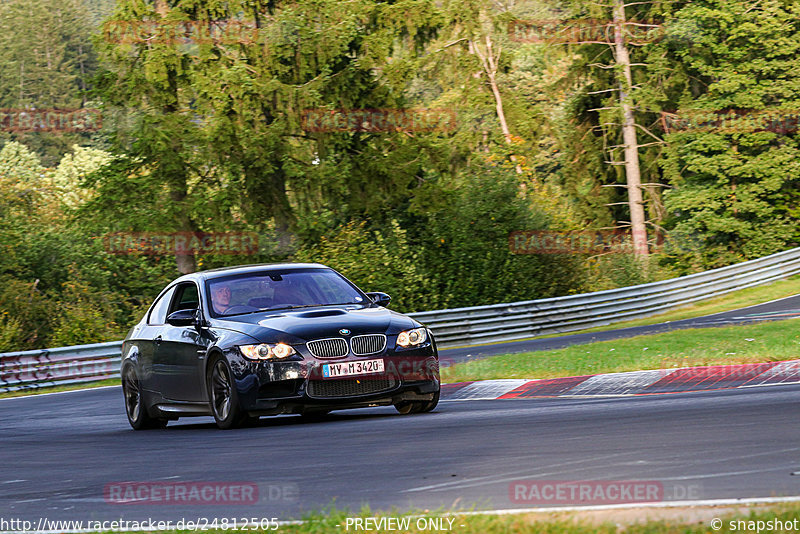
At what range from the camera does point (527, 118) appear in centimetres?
5491

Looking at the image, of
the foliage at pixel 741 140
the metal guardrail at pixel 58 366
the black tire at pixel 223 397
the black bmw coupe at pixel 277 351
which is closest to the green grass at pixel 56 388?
the metal guardrail at pixel 58 366

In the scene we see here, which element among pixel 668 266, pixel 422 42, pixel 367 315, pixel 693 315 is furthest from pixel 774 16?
pixel 367 315

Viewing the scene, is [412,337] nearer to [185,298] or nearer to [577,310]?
[185,298]

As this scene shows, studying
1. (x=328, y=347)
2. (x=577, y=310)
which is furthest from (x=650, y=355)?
(x=577, y=310)

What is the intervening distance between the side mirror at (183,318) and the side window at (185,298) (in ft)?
1.17

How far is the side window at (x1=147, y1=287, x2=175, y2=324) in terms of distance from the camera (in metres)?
12.9

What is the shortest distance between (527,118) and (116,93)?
21766 millimetres

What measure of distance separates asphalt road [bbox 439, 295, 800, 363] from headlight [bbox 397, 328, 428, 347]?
396 inches

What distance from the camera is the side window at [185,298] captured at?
1246 centimetres

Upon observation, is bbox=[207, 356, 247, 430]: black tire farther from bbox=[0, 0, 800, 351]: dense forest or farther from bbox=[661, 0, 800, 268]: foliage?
bbox=[661, 0, 800, 268]: foliage

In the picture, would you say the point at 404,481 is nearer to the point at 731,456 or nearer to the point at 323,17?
the point at 731,456

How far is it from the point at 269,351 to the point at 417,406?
1.75m

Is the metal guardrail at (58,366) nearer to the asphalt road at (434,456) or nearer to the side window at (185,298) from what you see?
the side window at (185,298)

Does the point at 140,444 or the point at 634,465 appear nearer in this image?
the point at 634,465
